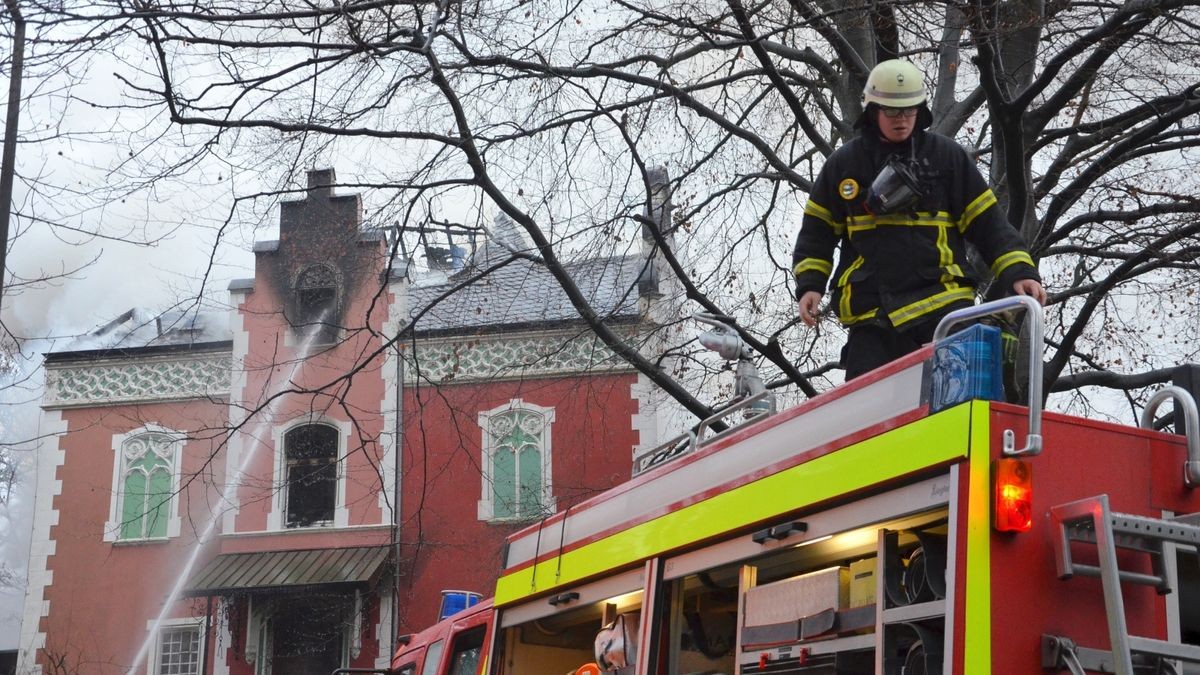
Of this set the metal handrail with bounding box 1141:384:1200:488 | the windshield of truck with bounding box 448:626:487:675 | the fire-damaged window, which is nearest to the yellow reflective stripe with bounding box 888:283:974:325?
the metal handrail with bounding box 1141:384:1200:488

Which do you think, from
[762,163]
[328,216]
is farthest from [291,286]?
[762,163]

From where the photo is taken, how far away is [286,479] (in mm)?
21969

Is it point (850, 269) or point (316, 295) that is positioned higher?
point (316, 295)

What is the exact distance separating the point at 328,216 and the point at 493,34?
1225 cm

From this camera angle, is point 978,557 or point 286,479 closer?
point 978,557

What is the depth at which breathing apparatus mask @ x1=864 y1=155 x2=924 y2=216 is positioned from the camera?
16.1ft

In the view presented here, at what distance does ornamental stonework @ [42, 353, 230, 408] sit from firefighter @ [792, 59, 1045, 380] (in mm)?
18730

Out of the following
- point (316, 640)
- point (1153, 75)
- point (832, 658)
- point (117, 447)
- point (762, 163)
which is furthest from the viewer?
point (117, 447)

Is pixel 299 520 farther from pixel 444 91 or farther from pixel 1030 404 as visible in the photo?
pixel 1030 404

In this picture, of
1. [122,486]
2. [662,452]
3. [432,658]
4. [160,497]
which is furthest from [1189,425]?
[122,486]

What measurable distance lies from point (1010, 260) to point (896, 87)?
0.76 metres

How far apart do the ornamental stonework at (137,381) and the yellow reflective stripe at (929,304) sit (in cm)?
1898

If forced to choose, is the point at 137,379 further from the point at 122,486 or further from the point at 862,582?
the point at 862,582

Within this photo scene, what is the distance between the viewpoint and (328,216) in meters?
22.8
